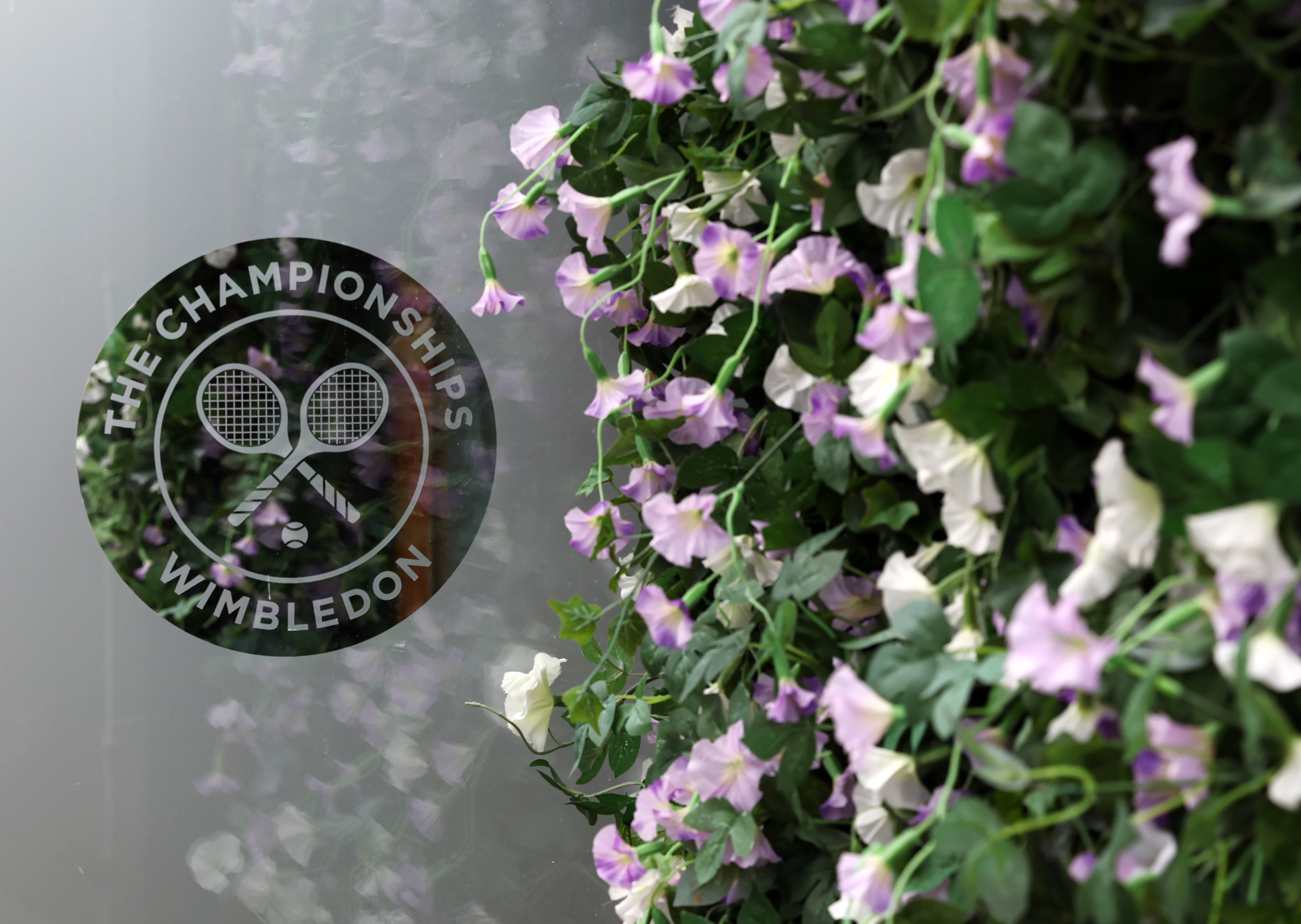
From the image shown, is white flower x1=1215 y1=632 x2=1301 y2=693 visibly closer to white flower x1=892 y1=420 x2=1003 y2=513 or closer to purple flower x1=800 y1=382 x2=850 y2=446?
white flower x1=892 y1=420 x2=1003 y2=513

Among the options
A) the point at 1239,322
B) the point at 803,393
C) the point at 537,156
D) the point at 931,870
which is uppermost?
the point at 537,156

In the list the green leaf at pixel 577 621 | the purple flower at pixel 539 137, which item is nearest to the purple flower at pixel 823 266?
the purple flower at pixel 539 137

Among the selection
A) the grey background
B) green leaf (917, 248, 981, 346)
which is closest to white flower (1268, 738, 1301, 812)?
green leaf (917, 248, 981, 346)

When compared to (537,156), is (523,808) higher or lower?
lower

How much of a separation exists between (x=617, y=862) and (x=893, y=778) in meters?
0.35

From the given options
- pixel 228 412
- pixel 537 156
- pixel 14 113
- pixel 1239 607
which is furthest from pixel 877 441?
pixel 14 113

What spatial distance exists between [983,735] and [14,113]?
140cm

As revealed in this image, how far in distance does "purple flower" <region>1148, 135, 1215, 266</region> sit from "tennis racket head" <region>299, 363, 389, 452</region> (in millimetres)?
1079

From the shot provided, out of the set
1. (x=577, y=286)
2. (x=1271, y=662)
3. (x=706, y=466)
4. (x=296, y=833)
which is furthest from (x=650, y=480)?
(x=296, y=833)

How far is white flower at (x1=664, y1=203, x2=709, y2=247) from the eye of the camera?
76 cm

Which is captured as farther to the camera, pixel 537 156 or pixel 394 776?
pixel 394 776

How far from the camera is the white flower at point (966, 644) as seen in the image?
55cm

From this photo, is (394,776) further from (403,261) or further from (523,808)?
(403,261)

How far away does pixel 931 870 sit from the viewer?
0.54 meters
